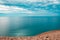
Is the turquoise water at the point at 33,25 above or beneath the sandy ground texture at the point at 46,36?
above

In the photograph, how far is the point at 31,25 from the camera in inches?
131

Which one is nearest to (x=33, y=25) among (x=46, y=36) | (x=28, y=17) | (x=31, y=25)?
(x=31, y=25)

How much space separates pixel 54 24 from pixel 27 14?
1.97ft

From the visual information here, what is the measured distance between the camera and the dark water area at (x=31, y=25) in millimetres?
3320

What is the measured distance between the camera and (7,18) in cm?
334

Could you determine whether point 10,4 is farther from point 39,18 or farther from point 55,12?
point 55,12

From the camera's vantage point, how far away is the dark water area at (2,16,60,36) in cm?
332

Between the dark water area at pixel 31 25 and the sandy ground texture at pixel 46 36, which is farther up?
the dark water area at pixel 31 25

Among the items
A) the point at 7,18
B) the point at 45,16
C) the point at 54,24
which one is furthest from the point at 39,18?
the point at 7,18

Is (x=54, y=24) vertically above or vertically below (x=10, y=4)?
below

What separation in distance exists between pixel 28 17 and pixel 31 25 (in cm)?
18

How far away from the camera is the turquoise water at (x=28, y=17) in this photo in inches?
131

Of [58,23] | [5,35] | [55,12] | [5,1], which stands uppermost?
[5,1]

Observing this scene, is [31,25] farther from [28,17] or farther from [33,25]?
[28,17]
